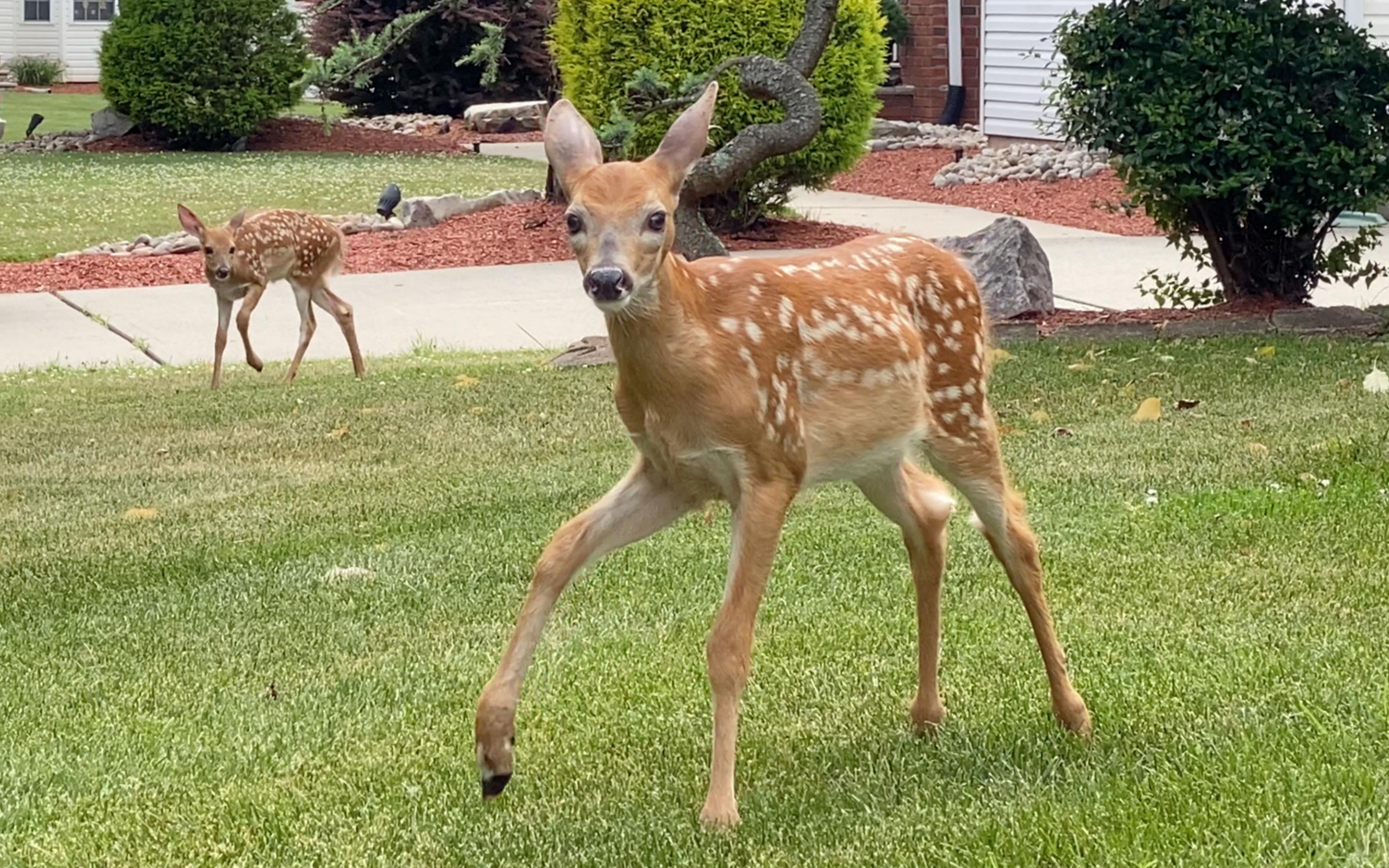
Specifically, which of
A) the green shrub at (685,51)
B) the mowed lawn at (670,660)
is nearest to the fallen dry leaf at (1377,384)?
the mowed lawn at (670,660)

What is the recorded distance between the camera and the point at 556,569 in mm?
4195

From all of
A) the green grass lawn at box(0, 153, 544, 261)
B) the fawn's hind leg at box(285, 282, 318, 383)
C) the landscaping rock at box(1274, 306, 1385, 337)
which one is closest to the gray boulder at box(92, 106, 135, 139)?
the green grass lawn at box(0, 153, 544, 261)

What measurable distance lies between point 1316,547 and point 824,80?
38.2 ft

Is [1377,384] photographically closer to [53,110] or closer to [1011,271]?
[1011,271]

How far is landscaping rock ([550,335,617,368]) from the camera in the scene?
11.0 m

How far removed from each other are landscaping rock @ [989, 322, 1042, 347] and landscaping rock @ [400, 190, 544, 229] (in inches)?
368

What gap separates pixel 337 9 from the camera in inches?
1230

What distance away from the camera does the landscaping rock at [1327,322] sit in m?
10.4

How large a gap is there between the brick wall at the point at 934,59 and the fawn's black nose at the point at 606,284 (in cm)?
2461

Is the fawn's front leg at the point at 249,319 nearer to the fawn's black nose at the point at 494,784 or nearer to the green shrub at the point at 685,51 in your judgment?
the green shrub at the point at 685,51

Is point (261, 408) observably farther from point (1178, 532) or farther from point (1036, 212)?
point (1036, 212)

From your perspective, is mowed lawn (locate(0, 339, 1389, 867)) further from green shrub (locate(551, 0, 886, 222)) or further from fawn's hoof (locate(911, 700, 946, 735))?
green shrub (locate(551, 0, 886, 222))

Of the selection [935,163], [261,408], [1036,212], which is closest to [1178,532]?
[261,408]

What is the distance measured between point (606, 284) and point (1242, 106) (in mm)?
7614
